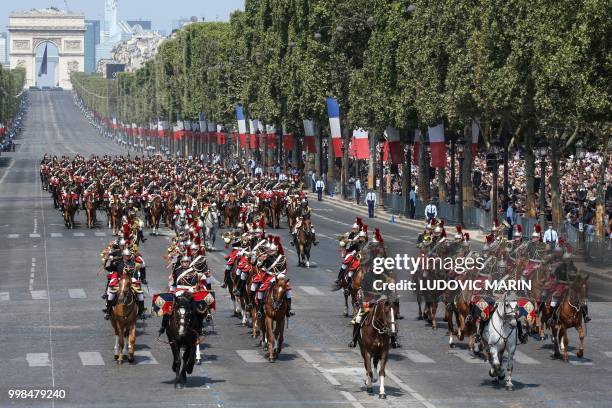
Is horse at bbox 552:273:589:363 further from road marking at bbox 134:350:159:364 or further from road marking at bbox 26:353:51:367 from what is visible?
road marking at bbox 26:353:51:367

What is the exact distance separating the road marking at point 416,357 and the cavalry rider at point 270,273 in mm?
2495

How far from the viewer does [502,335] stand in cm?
3059

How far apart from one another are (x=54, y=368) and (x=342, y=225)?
5037 centimetres

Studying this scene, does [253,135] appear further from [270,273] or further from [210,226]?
[270,273]

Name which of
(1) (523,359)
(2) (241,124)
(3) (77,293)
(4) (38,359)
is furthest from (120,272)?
(2) (241,124)

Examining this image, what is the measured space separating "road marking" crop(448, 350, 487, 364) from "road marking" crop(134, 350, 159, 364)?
6.07 meters

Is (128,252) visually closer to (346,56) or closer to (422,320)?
(422,320)

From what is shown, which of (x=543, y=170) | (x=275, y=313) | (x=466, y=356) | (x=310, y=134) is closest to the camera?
(x=275, y=313)

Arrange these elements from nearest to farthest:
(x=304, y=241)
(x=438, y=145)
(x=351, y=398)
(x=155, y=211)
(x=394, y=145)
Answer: (x=351, y=398) → (x=304, y=241) → (x=155, y=211) → (x=438, y=145) → (x=394, y=145)

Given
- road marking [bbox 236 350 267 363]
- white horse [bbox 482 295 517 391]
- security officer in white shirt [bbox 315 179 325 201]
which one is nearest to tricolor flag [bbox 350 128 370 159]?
security officer in white shirt [bbox 315 179 325 201]

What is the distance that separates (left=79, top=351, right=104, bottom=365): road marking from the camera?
112ft

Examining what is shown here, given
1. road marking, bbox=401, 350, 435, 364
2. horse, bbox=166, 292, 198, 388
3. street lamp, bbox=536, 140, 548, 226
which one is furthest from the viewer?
street lamp, bbox=536, 140, 548, 226

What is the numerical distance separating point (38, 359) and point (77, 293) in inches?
589

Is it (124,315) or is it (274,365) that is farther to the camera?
(274,365)
